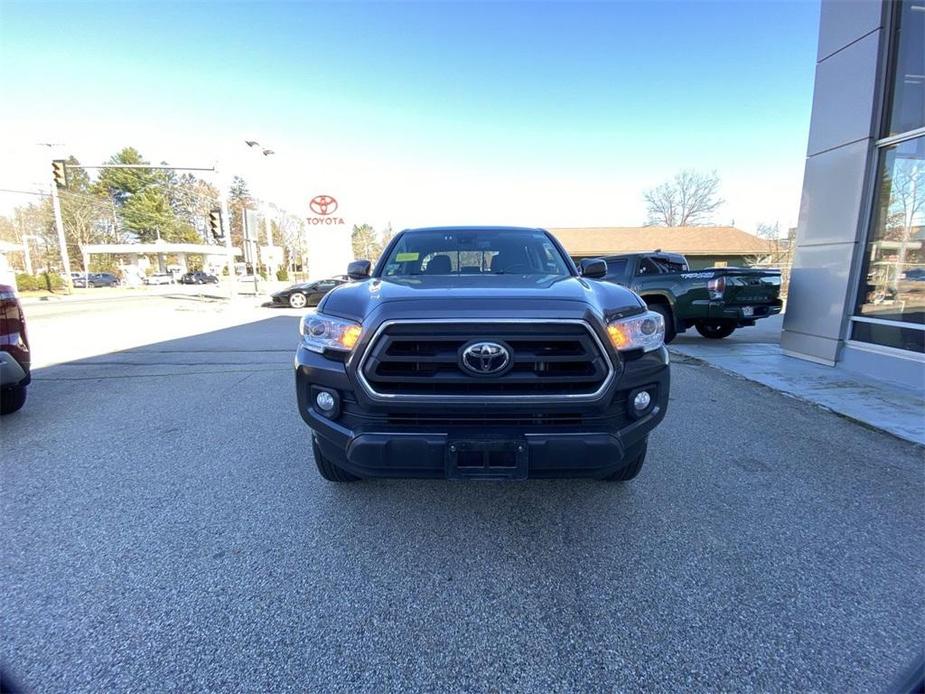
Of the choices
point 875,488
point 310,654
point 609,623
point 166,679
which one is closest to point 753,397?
point 875,488

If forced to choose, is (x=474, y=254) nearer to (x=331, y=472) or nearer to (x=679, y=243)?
(x=331, y=472)

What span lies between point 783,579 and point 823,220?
671 centimetres

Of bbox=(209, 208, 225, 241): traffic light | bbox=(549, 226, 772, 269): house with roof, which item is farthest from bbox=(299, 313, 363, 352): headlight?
bbox=(549, 226, 772, 269): house with roof

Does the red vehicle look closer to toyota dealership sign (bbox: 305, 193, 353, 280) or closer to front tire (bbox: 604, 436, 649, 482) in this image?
front tire (bbox: 604, 436, 649, 482)

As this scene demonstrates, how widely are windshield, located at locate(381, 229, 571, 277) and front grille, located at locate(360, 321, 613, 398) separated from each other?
4.02ft

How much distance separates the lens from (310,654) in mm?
1750

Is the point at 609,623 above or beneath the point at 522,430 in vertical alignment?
beneath

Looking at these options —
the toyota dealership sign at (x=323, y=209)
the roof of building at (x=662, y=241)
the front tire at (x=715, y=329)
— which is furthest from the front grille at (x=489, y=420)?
the roof of building at (x=662, y=241)

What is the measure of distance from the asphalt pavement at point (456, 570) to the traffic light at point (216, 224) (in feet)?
62.5

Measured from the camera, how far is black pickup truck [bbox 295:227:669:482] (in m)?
2.08

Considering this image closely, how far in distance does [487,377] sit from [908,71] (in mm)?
7981

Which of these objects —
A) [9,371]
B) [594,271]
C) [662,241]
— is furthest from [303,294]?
[662,241]

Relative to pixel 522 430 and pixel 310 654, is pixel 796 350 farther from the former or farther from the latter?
pixel 310 654

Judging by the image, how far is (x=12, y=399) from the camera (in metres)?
4.46
